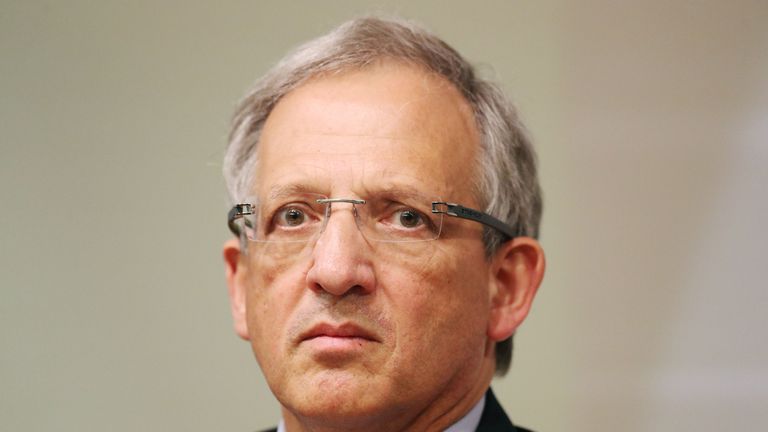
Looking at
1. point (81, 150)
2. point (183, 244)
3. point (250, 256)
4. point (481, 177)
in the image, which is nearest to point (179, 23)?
point (81, 150)

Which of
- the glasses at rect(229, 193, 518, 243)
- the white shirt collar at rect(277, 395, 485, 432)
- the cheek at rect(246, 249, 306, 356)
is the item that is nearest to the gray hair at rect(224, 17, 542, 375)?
the glasses at rect(229, 193, 518, 243)

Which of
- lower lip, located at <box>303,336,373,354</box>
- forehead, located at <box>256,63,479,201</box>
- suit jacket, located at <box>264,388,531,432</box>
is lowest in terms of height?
suit jacket, located at <box>264,388,531,432</box>

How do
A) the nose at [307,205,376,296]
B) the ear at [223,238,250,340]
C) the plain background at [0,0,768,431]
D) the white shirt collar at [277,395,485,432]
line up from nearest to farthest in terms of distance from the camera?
1. the nose at [307,205,376,296]
2. the white shirt collar at [277,395,485,432]
3. the ear at [223,238,250,340]
4. the plain background at [0,0,768,431]

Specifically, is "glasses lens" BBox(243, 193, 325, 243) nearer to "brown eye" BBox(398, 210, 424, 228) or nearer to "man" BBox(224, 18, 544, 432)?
"man" BBox(224, 18, 544, 432)

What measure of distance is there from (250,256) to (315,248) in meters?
0.28

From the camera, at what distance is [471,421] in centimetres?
222

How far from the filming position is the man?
1952 mm

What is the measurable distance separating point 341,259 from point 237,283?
1.89 feet

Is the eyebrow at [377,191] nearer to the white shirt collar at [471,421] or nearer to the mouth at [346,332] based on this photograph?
the mouth at [346,332]

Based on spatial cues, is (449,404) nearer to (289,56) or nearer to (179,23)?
(289,56)

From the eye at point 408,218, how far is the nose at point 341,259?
0.38 ft

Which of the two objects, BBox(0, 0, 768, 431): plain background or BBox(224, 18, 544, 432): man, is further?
BBox(0, 0, 768, 431): plain background

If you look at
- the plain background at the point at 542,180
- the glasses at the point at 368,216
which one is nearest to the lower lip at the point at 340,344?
the glasses at the point at 368,216

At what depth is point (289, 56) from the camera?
235 cm
